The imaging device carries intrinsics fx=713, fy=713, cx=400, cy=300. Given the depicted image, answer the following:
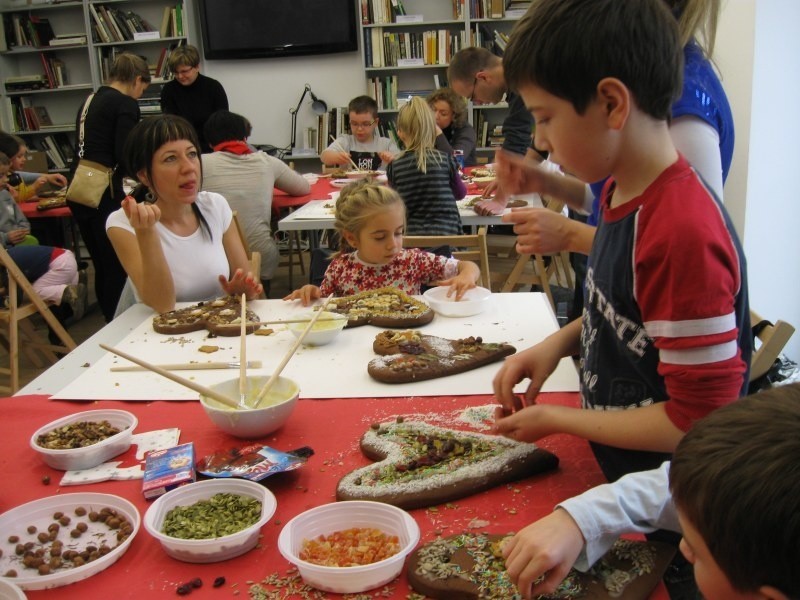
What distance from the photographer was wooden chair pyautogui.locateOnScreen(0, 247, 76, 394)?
11.7 feet

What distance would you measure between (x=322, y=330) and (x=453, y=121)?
151 inches

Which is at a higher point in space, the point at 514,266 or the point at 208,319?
the point at 208,319

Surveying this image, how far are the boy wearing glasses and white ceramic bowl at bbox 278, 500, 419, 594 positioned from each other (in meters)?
4.25

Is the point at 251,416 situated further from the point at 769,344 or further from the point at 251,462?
the point at 769,344

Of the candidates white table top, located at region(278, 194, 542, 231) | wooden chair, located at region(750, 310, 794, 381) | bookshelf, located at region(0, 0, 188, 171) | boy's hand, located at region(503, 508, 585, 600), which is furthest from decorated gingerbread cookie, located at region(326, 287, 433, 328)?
bookshelf, located at region(0, 0, 188, 171)

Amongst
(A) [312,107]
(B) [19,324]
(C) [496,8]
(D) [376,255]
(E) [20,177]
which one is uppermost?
(C) [496,8]

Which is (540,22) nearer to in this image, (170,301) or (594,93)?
(594,93)

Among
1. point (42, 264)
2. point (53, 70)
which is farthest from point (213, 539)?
point (53, 70)

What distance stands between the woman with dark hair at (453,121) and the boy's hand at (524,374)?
3.80 m

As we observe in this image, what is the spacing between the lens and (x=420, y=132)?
3473 mm

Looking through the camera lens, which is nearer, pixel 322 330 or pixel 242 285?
pixel 322 330

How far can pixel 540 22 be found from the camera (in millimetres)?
1052

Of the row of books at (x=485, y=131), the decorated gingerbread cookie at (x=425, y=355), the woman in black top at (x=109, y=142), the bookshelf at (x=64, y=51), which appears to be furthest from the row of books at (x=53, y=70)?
the decorated gingerbread cookie at (x=425, y=355)

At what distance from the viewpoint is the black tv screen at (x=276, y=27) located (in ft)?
21.2
